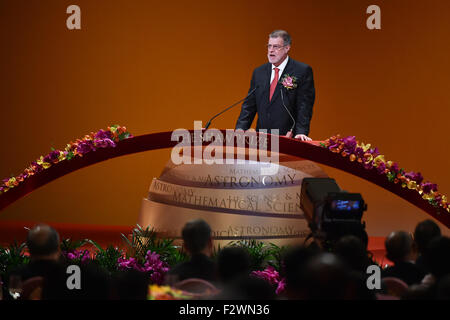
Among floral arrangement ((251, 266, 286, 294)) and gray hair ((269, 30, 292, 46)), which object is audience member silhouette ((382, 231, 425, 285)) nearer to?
floral arrangement ((251, 266, 286, 294))

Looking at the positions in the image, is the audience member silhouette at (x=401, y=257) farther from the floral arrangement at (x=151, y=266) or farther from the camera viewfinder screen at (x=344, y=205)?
the floral arrangement at (x=151, y=266)

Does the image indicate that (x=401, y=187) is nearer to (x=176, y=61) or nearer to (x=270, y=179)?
(x=270, y=179)

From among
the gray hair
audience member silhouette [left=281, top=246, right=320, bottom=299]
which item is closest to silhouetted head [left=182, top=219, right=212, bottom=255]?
audience member silhouette [left=281, top=246, right=320, bottom=299]

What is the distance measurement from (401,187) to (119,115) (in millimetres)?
4588

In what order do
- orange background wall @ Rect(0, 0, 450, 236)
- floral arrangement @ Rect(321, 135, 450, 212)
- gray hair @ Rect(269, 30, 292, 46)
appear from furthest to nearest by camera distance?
orange background wall @ Rect(0, 0, 450, 236)
gray hair @ Rect(269, 30, 292, 46)
floral arrangement @ Rect(321, 135, 450, 212)

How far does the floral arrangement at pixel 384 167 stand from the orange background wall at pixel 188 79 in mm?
3482

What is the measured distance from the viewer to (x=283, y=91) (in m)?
4.58

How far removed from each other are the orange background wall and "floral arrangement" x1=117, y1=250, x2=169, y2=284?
369cm

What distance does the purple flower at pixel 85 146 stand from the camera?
409cm

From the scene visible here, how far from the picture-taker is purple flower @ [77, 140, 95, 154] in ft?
13.4

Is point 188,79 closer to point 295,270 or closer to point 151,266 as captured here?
point 151,266

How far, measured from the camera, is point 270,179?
441cm
